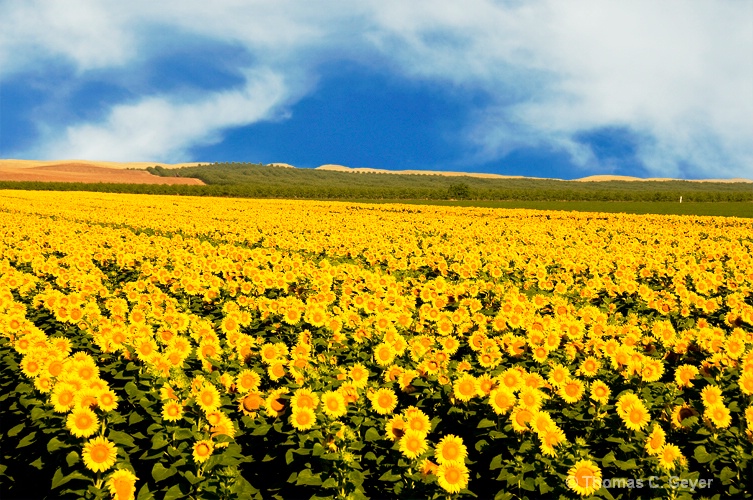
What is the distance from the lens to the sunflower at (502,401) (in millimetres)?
4137

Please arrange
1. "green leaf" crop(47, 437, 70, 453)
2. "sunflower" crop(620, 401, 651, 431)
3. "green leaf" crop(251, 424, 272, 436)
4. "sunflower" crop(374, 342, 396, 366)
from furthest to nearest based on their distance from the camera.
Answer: "sunflower" crop(374, 342, 396, 366), "green leaf" crop(251, 424, 272, 436), "sunflower" crop(620, 401, 651, 431), "green leaf" crop(47, 437, 70, 453)

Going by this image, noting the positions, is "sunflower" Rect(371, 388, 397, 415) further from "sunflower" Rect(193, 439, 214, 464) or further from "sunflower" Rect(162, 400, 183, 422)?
"sunflower" Rect(162, 400, 183, 422)

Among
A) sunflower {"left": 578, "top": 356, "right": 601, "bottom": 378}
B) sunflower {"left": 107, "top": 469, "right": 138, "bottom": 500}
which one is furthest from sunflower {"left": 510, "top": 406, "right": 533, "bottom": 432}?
sunflower {"left": 107, "top": 469, "right": 138, "bottom": 500}

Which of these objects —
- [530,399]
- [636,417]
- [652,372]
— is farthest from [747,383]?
[530,399]

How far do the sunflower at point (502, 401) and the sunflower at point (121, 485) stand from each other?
2.90 metres

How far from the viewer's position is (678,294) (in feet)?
29.4

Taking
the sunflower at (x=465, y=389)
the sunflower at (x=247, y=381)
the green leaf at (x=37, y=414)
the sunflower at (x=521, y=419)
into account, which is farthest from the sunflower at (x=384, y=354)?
the green leaf at (x=37, y=414)

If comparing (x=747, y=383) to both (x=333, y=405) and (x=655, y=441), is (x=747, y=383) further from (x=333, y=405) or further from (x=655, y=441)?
(x=333, y=405)

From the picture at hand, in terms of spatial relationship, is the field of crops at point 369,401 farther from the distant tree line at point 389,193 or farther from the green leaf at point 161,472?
the distant tree line at point 389,193

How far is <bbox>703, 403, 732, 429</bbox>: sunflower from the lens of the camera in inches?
163

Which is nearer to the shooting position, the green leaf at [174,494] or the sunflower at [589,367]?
the green leaf at [174,494]

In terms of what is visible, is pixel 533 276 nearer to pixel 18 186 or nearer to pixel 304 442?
pixel 304 442

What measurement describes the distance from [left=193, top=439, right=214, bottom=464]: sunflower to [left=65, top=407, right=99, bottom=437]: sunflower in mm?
831

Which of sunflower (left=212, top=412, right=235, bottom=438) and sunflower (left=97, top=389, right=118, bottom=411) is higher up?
sunflower (left=97, top=389, right=118, bottom=411)
